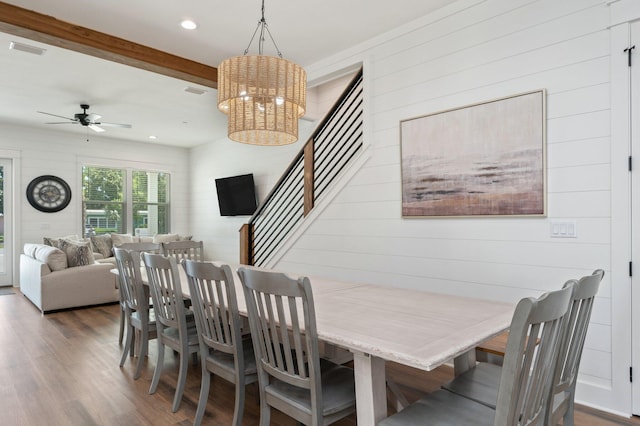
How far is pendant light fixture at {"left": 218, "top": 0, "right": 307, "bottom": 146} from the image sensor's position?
8.16 ft

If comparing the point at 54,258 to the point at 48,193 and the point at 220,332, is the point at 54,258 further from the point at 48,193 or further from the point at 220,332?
the point at 220,332

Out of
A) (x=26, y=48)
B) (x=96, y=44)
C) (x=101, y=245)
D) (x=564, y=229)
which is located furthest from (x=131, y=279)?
(x=101, y=245)

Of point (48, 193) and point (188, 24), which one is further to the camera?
point (48, 193)

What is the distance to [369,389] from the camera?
1492 mm

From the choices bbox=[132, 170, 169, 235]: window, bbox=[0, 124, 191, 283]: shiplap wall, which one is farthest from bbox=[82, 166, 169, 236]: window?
bbox=[0, 124, 191, 283]: shiplap wall

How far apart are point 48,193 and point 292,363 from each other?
7.43 meters

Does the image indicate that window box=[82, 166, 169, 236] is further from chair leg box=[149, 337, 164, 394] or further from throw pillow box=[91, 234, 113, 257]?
chair leg box=[149, 337, 164, 394]

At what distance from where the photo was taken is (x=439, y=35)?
128 inches

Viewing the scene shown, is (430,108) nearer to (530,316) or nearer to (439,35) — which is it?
(439,35)

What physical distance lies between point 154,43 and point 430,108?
9.03ft

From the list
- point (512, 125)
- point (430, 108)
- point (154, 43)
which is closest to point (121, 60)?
point (154, 43)

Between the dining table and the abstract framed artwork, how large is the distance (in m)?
1.05

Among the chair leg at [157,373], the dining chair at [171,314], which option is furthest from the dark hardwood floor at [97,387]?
the dining chair at [171,314]

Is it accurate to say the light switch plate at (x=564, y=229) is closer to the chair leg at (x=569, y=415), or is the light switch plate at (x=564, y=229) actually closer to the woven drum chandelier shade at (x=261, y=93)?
the chair leg at (x=569, y=415)
